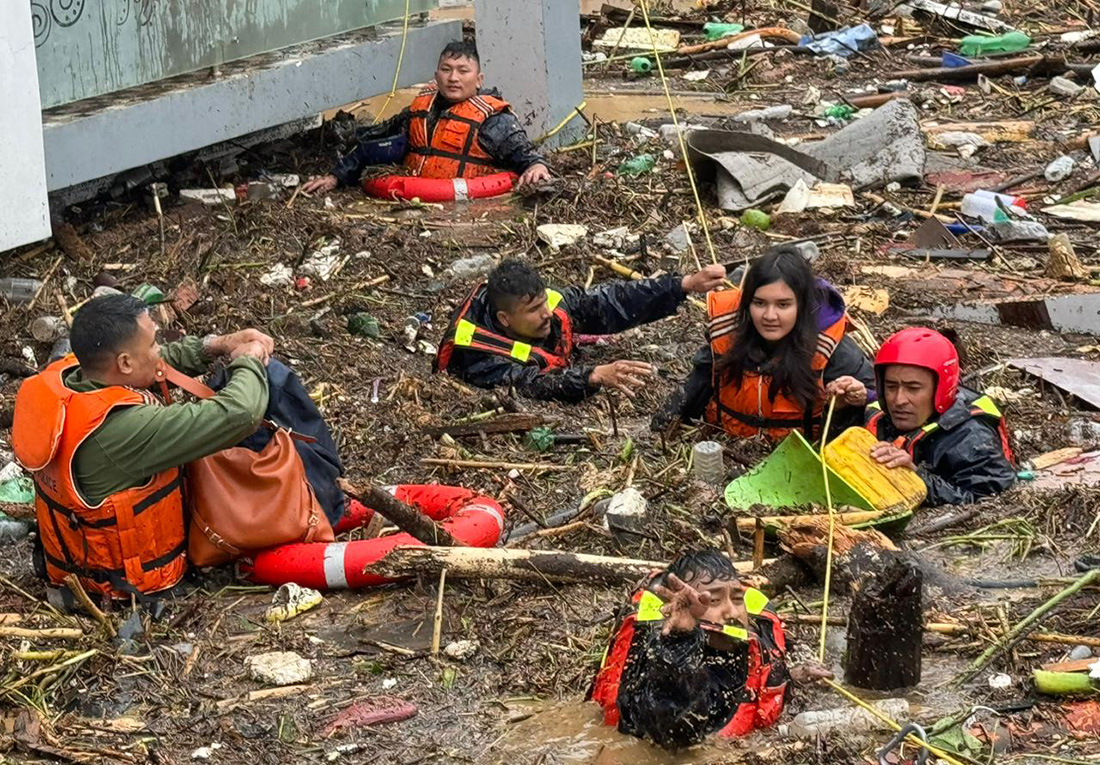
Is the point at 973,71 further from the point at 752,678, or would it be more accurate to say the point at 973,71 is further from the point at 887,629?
the point at 752,678

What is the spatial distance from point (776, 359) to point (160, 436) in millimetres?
2965

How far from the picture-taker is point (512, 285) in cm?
848

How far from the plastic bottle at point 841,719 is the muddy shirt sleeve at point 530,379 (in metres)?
3.56

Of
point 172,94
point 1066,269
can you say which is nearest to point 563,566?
point 1066,269

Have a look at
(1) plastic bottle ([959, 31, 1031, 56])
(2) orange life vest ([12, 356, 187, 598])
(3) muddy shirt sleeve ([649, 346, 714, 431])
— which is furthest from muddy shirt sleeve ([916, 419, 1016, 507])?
Result: (1) plastic bottle ([959, 31, 1031, 56])

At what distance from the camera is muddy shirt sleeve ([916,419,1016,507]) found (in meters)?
6.92

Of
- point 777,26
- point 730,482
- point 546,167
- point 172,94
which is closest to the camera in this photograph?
point 730,482

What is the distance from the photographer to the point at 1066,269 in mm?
10070

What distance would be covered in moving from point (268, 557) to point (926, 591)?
2.48 m

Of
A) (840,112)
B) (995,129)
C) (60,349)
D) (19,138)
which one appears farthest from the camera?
(840,112)

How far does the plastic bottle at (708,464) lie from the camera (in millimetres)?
7223

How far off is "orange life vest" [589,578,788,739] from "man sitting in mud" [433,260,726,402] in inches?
A: 123

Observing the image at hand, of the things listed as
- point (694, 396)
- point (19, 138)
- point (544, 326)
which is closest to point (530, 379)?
point (544, 326)

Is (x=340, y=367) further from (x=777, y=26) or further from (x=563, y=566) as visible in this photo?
(x=777, y=26)
